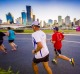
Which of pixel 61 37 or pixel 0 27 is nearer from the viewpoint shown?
pixel 61 37

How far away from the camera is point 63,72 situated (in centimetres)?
739

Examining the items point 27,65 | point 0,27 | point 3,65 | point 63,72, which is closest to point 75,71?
point 63,72

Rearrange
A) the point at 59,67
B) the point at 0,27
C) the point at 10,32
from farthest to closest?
the point at 0,27 < the point at 10,32 < the point at 59,67

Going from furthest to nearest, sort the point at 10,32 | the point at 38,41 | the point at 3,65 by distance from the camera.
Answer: the point at 10,32, the point at 3,65, the point at 38,41

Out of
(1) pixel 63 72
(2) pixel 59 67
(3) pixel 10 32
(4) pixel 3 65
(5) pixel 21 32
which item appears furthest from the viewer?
(5) pixel 21 32

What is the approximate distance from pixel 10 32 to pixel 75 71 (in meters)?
6.55

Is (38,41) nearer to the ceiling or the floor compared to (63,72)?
nearer to the ceiling

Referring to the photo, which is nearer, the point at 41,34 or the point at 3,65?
the point at 41,34

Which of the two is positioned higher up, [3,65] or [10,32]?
[10,32]

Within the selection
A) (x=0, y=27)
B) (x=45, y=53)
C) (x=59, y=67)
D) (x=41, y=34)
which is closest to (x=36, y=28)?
(x=41, y=34)

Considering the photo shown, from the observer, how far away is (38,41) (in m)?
5.68

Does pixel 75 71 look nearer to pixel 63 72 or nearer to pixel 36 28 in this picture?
pixel 63 72

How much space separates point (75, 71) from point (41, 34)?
91.3 inches

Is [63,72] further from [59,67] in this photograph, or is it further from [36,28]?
[36,28]
